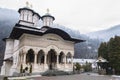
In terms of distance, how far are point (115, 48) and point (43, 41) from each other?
11589 millimetres

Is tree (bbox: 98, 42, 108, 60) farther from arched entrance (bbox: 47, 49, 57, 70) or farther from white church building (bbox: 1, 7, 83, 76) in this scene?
arched entrance (bbox: 47, 49, 57, 70)

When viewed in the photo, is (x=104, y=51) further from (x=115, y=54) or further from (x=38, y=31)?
(x=38, y=31)

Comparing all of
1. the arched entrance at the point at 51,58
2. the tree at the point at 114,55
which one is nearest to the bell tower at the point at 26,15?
the arched entrance at the point at 51,58

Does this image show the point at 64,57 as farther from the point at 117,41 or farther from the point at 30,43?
Result: the point at 117,41

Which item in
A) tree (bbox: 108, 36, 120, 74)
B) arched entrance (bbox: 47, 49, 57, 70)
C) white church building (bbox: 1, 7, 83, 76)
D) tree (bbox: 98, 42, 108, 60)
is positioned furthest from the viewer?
tree (bbox: 98, 42, 108, 60)

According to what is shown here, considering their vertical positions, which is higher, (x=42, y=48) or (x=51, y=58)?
(x=42, y=48)

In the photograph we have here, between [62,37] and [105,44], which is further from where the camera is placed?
[105,44]

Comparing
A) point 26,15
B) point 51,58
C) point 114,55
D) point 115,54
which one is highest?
point 26,15

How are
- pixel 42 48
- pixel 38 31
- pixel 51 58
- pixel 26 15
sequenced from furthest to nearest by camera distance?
pixel 26 15, pixel 51 58, pixel 42 48, pixel 38 31

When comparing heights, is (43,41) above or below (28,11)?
below

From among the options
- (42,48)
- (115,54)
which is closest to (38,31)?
(42,48)

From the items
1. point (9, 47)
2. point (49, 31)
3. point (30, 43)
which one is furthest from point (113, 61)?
point (9, 47)

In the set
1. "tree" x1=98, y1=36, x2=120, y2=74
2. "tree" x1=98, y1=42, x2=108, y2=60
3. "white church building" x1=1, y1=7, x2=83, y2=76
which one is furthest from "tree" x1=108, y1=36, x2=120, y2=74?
"white church building" x1=1, y1=7, x2=83, y2=76

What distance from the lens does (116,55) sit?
27297mm
